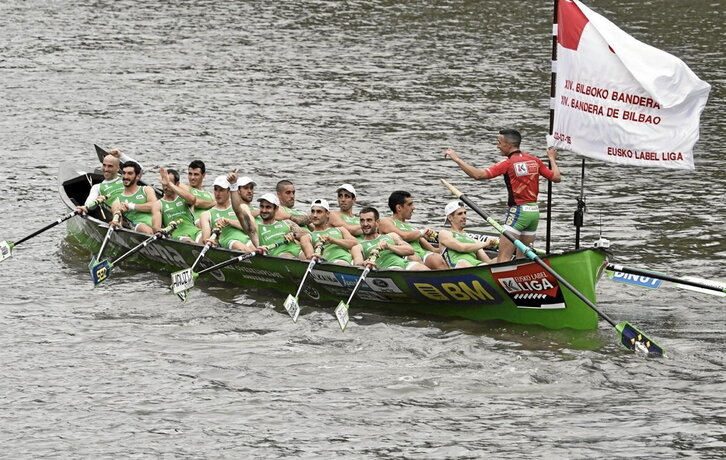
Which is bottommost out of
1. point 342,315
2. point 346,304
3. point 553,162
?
point 342,315

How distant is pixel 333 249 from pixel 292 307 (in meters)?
1.58

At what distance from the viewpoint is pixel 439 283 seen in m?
19.9

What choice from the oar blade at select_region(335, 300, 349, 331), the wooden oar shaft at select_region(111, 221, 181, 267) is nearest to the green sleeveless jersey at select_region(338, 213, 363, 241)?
the oar blade at select_region(335, 300, 349, 331)

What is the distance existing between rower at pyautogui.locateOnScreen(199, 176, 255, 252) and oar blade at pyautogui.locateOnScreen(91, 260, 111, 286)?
5.66 feet

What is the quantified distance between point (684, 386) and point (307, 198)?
→ 42.8 feet

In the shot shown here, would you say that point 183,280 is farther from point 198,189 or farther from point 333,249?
point 198,189

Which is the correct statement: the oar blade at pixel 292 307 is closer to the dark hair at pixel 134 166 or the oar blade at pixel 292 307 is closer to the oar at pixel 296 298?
the oar at pixel 296 298

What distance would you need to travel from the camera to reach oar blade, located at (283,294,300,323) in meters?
20.5

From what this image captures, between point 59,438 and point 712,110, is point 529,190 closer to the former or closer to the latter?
point 59,438

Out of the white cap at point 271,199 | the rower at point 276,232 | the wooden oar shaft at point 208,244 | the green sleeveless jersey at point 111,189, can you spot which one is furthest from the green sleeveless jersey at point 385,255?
the green sleeveless jersey at point 111,189

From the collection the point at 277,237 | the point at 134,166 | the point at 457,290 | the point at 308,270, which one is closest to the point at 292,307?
the point at 308,270

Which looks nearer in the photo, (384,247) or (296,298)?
(296,298)

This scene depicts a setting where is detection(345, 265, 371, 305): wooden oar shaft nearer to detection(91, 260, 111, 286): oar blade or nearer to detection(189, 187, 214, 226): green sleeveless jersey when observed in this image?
detection(91, 260, 111, 286): oar blade

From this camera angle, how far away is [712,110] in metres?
35.9
